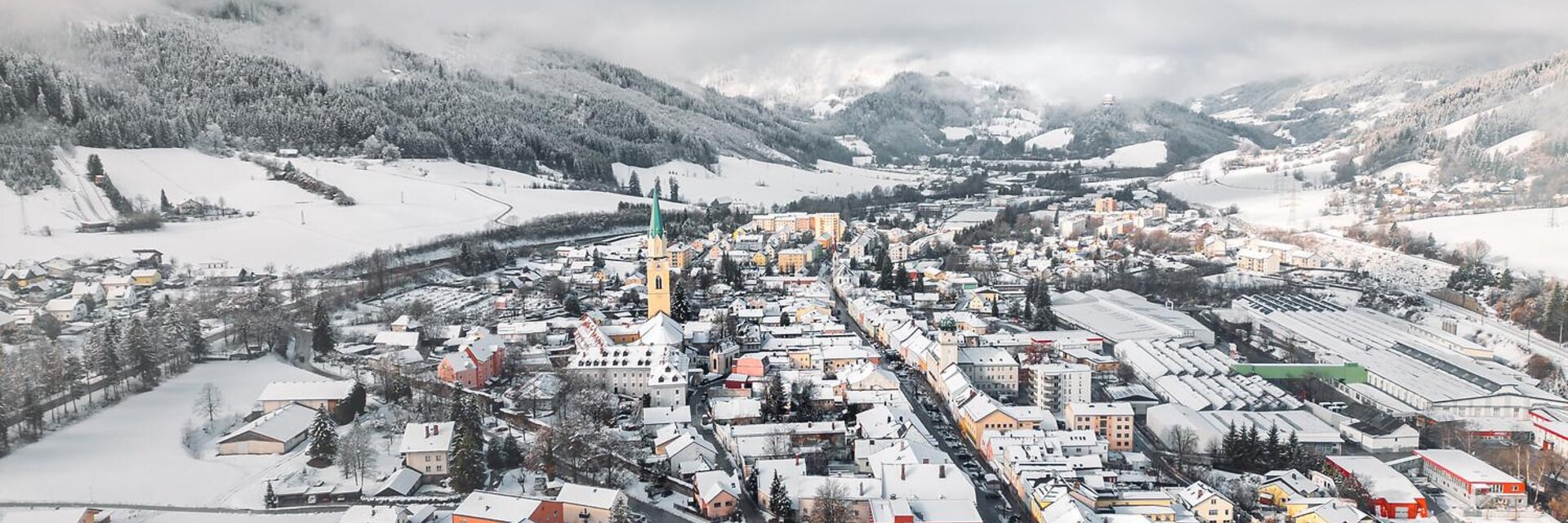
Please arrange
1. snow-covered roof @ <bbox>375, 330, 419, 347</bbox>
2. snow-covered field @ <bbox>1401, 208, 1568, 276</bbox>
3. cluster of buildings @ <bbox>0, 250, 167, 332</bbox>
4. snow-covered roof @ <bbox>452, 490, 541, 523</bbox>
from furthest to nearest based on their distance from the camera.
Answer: snow-covered field @ <bbox>1401, 208, 1568, 276</bbox> < snow-covered roof @ <bbox>375, 330, 419, 347</bbox> < cluster of buildings @ <bbox>0, 250, 167, 332</bbox> < snow-covered roof @ <bbox>452, 490, 541, 523</bbox>

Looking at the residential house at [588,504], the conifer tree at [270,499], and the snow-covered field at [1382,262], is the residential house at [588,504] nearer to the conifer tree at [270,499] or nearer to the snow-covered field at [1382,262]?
the conifer tree at [270,499]

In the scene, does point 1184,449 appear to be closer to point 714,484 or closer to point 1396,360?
point 714,484

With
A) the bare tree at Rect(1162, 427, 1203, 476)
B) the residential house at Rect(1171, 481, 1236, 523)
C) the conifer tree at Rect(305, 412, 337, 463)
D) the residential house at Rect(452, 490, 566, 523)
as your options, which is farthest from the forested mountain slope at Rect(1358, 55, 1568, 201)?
the conifer tree at Rect(305, 412, 337, 463)

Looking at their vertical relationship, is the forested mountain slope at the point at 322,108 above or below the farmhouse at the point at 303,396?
above

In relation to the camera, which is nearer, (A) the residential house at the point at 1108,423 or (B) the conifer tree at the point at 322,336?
(A) the residential house at the point at 1108,423

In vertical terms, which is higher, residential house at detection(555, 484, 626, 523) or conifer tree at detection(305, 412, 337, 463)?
conifer tree at detection(305, 412, 337, 463)

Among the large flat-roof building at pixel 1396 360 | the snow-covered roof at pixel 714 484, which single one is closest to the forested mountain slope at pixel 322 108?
the snow-covered roof at pixel 714 484

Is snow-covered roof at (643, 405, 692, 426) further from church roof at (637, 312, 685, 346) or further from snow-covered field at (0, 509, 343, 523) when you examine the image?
snow-covered field at (0, 509, 343, 523)
